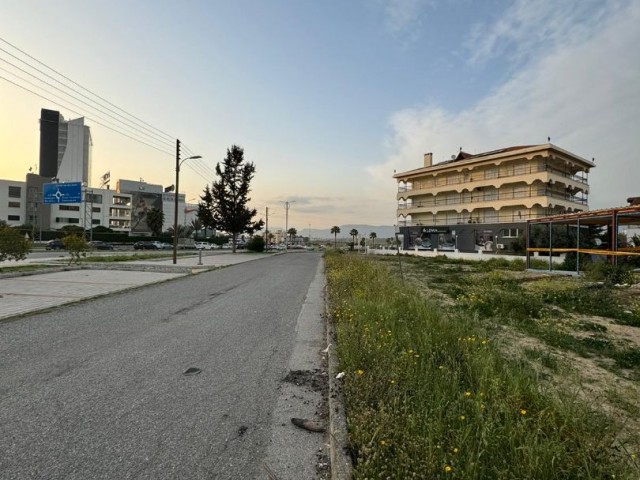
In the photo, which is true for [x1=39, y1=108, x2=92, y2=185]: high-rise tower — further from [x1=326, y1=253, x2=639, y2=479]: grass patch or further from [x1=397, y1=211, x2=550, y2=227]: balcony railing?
[x1=326, y1=253, x2=639, y2=479]: grass patch

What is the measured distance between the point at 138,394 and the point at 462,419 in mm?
3367

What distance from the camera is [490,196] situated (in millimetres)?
46062

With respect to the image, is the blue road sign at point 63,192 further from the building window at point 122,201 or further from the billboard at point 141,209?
the billboard at point 141,209

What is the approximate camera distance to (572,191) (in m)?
47.1

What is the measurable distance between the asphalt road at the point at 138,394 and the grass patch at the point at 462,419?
961mm

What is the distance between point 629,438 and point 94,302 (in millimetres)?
10860

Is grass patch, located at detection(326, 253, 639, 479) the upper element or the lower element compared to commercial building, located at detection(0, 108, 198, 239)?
lower

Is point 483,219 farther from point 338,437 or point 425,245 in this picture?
point 338,437

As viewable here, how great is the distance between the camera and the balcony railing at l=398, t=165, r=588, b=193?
41812mm

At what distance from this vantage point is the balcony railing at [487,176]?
41.8m

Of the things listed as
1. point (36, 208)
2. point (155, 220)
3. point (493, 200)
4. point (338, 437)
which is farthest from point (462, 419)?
point (36, 208)

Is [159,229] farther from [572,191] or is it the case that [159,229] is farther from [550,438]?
[550,438]

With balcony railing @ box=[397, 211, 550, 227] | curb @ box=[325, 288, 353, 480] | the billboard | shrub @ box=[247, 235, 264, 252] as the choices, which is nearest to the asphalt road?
curb @ box=[325, 288, 353, 480]

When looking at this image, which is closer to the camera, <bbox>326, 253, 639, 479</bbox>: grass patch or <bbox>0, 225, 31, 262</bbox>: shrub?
<bbox>326, 253, 639, 479</bbox>: grass patch
